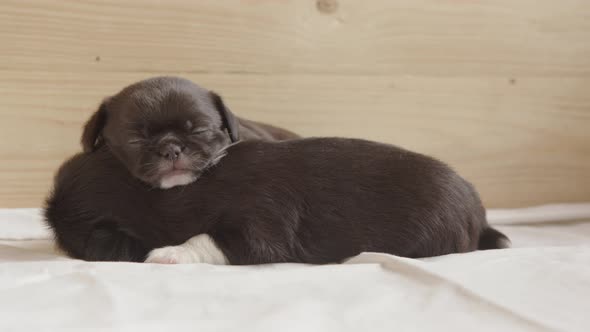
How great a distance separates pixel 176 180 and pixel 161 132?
0.12 metres

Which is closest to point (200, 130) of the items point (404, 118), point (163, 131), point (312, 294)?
point (163, 131)

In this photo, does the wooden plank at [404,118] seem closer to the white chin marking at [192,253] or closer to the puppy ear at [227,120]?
the puppy ear at [227,120]

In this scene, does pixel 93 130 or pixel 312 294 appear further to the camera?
pixel 93 130

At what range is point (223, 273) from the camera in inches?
54.5

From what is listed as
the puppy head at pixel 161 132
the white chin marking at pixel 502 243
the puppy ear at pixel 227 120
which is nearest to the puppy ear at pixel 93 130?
the puppy head at pixel 161 132

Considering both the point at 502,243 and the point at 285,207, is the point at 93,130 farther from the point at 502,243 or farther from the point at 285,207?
the point at 502,243

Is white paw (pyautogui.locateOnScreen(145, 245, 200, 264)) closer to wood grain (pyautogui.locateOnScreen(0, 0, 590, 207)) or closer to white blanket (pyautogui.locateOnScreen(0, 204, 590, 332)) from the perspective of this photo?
white blanket (pyautogui.locateOnScreen(0, 204, 590, 332))

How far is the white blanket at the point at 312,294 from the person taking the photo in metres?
1.14

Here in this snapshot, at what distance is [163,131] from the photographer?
1.65m

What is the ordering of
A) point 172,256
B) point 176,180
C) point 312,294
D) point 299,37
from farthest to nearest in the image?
point 299,37
point 176,180
point 172,256
point 312,294

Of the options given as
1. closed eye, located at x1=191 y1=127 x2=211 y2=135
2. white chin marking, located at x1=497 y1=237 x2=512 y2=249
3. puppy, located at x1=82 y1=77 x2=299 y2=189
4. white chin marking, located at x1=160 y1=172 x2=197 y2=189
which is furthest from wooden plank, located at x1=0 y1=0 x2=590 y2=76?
white chin marking, located at x1=497 y1=237 x2=512 y2=249

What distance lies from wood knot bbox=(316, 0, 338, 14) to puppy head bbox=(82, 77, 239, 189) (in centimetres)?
71

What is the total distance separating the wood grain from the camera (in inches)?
85.0

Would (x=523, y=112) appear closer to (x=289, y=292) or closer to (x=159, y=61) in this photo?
(x=159, y=61)
